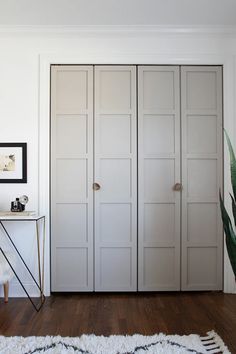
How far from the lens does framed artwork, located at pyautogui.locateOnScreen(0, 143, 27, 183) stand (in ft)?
9.34

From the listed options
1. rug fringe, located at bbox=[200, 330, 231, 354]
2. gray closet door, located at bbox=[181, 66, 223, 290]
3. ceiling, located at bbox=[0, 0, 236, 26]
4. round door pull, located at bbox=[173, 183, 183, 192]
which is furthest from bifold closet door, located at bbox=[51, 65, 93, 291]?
rug fringe, located at bbox=[200, 330, 231, 354]

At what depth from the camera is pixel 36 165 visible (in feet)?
9.39

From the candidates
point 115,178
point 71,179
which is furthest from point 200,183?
point 71,179

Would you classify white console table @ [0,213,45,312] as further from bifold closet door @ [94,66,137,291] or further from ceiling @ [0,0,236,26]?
ceiling @ [0,0,236,26]

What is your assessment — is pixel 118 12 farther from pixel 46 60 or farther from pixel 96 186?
pixel 96 186

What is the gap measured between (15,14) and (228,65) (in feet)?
6.61

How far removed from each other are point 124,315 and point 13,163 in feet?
5.51

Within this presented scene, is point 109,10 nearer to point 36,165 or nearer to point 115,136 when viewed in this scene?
point 115,136

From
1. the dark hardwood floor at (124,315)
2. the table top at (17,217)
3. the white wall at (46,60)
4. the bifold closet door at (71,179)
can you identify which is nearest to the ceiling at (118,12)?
the white wall at (46,60)

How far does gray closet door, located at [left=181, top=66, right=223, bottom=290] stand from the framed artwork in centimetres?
153

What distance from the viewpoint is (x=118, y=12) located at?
2586 mm

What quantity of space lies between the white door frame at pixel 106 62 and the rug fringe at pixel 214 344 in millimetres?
930

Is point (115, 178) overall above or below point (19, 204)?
above

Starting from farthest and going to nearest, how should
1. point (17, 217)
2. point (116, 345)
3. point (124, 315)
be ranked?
point (17, 217) → point (124, 315) → point (116, 345)
